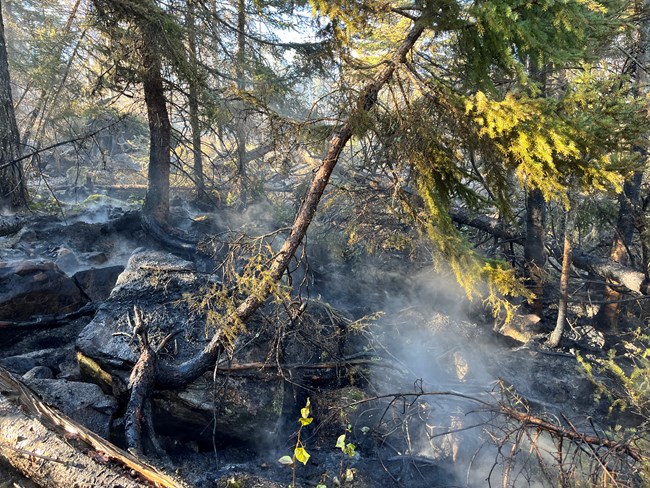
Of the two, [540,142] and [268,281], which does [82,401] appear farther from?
[540,142]

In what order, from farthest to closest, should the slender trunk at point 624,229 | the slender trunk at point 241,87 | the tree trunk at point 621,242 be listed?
the slender trunk at point 241,87, the tree trunk at point 621,242, the slender trunk at point 624,229

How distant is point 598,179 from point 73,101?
35.5ft

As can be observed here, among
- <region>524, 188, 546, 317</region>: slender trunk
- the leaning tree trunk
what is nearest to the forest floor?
the leaning tree trunk

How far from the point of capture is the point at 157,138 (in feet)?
33.6

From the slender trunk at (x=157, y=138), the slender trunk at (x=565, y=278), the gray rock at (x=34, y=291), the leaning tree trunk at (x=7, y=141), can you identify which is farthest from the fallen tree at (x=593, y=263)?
the leaning tree trunk at (x=7, y=141)

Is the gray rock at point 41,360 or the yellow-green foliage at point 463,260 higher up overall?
the yellow-green foliage at point 463,260

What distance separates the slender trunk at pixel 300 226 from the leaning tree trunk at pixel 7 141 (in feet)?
23.7

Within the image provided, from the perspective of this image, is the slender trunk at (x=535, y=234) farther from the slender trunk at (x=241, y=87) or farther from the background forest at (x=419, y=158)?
the slender trunk at (x=241, y=87)

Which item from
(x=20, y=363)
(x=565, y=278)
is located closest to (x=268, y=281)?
(x=20, y=363)

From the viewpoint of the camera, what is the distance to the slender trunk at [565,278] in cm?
692

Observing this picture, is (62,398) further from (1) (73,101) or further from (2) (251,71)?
(2) (251,71)

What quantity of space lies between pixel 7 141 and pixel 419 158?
9.88 metres

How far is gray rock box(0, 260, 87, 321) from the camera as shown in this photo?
22.6ft

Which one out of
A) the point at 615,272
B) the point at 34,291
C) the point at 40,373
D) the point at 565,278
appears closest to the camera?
the point at 40,373
